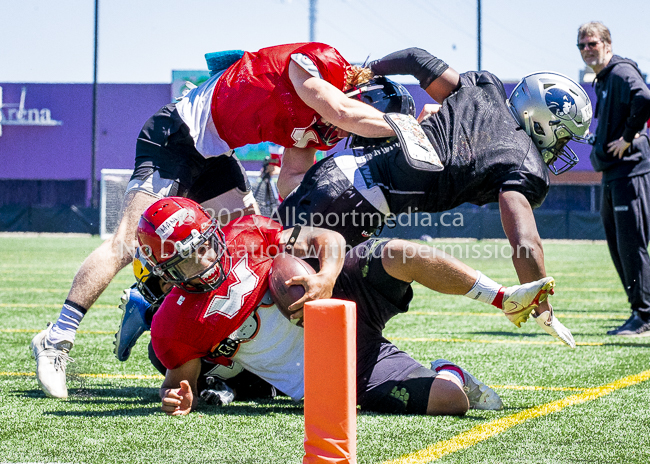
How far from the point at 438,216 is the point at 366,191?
20.0 meters

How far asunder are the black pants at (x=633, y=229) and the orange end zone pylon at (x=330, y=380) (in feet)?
14.0

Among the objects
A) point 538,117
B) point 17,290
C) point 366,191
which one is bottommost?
point 17,290

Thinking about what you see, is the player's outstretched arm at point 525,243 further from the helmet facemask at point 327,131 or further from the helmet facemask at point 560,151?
the helmet facemask at point 327,131

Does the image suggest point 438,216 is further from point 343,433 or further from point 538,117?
point 343,433

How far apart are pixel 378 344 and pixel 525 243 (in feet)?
2.34

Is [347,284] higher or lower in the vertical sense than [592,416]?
higher

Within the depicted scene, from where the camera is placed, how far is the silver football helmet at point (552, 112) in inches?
140

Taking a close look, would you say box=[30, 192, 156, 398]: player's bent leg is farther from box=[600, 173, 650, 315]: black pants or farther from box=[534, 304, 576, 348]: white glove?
box=[600, 173, 650, 315]: black pants

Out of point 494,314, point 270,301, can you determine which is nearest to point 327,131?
point 270,301

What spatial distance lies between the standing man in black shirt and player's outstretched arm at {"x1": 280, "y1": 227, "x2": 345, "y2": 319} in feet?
11.4

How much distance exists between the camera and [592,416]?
2869 millimetres

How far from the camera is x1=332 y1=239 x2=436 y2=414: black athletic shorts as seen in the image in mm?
2957

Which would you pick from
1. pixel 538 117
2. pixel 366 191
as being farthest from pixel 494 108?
pixel 366 191

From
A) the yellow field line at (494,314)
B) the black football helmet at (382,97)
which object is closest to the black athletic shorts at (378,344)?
the black football helmet at (382,97)
